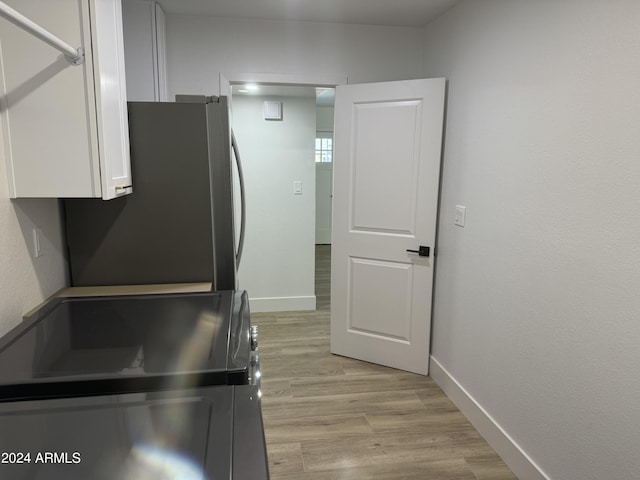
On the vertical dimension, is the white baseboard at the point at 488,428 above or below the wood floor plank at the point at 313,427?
above

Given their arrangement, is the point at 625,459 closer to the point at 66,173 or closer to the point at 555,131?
the point at 555,131

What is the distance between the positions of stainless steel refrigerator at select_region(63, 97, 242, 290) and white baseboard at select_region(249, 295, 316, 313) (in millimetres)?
2211

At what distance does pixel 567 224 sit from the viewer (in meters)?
1.70

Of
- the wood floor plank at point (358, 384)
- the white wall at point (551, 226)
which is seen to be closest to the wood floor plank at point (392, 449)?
the white wall at point (551, 226)

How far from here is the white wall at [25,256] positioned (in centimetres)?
142

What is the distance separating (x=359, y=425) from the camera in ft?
7.98

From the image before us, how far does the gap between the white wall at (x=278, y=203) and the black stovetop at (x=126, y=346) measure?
2525 mm

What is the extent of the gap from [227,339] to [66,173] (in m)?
0.82

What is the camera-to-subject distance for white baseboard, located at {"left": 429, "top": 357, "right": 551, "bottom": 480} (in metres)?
1.98

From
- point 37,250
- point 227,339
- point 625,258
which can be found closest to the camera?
point 227,339

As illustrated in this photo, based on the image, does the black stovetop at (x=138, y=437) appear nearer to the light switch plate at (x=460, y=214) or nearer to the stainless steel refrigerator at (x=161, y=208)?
the stainless steel refrigerator at (x=161, y=208)

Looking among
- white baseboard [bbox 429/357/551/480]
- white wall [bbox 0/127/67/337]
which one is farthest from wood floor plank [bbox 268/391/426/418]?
white wall [bbox 0/127/67/337]

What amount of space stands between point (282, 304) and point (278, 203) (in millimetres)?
1005

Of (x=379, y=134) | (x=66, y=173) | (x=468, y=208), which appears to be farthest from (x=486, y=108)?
(x=66, y=173)
